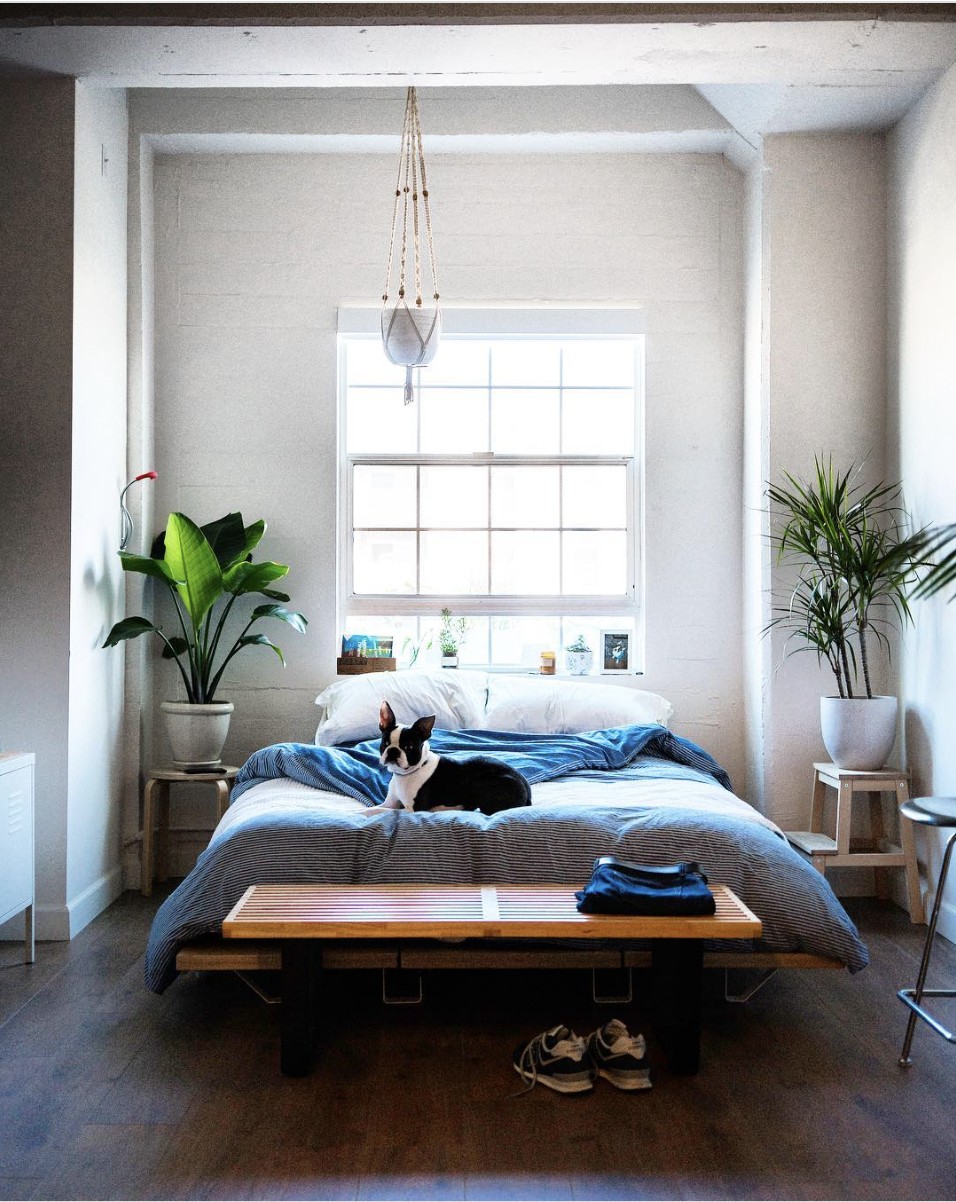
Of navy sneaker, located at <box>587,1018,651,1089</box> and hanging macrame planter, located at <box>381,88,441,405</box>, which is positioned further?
hanging macrame planter, located at <box>381,88,441,405</box>

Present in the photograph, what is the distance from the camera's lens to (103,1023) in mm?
3033

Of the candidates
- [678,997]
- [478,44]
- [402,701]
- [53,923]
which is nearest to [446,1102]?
[678,997]

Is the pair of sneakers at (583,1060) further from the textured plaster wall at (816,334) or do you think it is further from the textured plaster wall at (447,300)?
the textured plaster wall at (447,300)

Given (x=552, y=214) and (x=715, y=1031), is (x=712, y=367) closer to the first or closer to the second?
(x=552, y=214)

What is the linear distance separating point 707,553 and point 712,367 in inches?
34.7

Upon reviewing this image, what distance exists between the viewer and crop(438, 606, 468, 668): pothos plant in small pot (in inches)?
196

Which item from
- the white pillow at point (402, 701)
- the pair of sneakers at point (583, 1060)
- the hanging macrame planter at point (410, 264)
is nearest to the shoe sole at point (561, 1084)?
the pair of sneakers at point (583, 1060)

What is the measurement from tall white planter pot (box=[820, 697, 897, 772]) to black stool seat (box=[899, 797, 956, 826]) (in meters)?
1.36

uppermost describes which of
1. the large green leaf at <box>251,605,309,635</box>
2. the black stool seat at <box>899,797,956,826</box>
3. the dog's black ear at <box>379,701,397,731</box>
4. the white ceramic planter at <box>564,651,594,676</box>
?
the large green leaf at <box>251,605,309,635</box>

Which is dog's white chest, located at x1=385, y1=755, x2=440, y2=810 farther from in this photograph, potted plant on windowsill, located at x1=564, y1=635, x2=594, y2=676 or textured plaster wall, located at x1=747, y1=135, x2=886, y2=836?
textured plaster wall, located at x1=747, y1=135, x2=886, y2=836

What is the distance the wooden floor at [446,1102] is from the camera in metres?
2.17

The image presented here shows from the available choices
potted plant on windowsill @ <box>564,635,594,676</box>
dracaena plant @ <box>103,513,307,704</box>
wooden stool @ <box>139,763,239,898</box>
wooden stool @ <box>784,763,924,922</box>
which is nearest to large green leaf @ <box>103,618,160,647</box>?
dracaena plant @ <box>103,513,307,704</box>

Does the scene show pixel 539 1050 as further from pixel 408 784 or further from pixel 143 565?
pixel 143 565

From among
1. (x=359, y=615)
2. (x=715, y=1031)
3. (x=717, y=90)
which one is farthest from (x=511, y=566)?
(x=715, y=1031)
